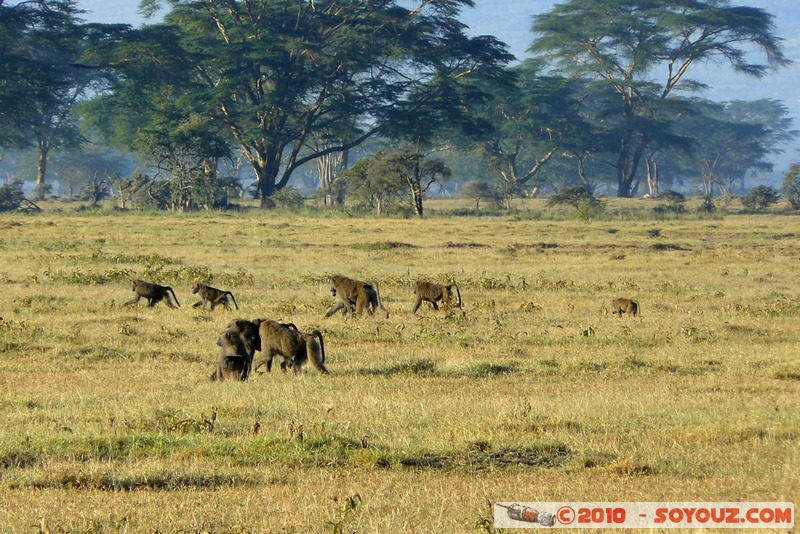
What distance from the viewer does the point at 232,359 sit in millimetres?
9078

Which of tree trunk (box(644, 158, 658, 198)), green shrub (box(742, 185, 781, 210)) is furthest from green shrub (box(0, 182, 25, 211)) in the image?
tree trunk (box(644, 158, 658, 198))

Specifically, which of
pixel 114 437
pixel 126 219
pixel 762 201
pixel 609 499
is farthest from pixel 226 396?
pixel 762 201

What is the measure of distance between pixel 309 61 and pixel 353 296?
111 ft

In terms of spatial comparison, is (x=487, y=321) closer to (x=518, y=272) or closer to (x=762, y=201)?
(x=518, y=272)

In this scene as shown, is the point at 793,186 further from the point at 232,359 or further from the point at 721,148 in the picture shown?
the point at 232,359

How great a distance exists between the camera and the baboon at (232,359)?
9094mm

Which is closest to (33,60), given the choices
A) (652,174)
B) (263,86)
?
(263,86)

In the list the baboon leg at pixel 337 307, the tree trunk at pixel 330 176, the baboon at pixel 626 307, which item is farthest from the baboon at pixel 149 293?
the tree trunk at pixel 330 176

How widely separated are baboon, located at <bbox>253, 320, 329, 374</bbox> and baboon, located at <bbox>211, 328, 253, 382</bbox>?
201 millimetres

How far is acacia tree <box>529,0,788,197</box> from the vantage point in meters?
59.6

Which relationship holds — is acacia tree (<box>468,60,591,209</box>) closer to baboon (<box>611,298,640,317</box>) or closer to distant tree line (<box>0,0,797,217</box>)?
distant tree line (<box>0,0,797,217</box>)

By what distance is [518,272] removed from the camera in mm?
19641

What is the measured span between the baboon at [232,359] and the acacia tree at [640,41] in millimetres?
54265

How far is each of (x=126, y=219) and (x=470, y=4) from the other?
18389mm
